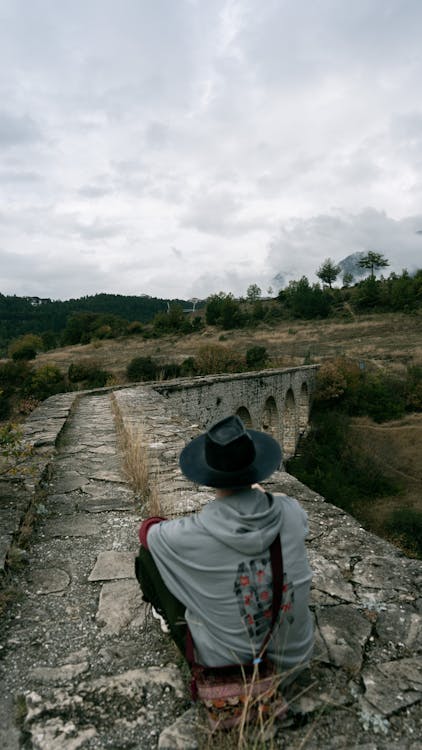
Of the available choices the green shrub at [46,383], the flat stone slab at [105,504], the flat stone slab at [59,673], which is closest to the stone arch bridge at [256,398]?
the flat stone slab at [105,504]

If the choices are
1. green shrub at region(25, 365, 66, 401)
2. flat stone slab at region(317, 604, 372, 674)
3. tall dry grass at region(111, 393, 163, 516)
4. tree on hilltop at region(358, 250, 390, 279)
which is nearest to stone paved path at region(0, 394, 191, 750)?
tall dry grass at region(111, 393, 163, 516)

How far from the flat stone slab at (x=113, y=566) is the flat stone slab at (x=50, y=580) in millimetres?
137

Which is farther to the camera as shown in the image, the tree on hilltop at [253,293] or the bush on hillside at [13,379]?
the tree on hilltop at [253,293]

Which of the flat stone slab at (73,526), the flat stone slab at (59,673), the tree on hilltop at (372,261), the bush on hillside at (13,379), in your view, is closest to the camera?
the flat stone slab at (59,673)

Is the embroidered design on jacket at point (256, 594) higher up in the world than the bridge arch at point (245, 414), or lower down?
higher up

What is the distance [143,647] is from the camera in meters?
1.78

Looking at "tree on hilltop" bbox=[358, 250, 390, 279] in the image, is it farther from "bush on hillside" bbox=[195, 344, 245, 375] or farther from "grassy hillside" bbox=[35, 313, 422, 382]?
"bush on hillside" bbox=[195, 344, 245, 375]

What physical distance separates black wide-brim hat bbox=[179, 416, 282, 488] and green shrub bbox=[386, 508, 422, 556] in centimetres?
965

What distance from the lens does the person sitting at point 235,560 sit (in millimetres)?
1354

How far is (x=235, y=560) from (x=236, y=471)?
277 millimetres

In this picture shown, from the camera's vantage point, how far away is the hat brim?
1376 mm

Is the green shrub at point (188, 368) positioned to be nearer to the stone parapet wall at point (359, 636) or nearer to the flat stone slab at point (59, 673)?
the stone parapet wall at point (359, 636)

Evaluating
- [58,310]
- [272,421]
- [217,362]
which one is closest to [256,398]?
[272,421]

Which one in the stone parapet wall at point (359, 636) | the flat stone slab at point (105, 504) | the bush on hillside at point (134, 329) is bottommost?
the stone parapet wall at point (359, 636)
